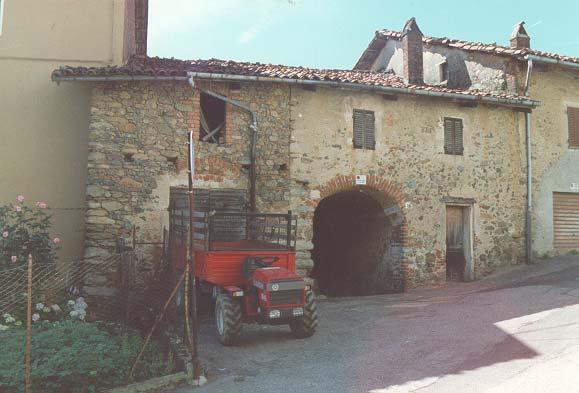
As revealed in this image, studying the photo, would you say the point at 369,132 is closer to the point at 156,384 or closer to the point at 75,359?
the point at 156,384

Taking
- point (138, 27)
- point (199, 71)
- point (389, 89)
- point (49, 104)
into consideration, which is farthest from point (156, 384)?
point (138, 27)

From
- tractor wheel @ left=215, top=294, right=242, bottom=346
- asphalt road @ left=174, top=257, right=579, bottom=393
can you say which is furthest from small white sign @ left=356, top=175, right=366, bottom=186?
tractor wheel @ left=215, top=294, right=242, bottom=346

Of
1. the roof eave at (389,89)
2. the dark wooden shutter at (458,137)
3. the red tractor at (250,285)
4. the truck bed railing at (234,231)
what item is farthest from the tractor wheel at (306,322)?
the dark wooden shutter at (458,137)

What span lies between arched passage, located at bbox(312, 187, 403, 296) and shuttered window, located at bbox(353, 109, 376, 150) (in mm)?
1022

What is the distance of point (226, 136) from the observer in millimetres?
11773

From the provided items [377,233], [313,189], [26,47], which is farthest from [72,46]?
[377,233]

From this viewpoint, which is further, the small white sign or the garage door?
the garage door

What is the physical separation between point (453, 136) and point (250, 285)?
780cm

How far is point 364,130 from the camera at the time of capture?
42.0 feet

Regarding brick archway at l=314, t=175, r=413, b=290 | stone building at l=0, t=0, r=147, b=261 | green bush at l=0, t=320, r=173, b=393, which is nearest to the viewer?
green bush at l=0, t=320, r=173, b=393

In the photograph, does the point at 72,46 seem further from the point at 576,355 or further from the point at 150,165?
the point at 576,355

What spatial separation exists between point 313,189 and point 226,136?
7.25ft

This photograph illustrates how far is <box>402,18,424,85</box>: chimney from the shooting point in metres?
14.3

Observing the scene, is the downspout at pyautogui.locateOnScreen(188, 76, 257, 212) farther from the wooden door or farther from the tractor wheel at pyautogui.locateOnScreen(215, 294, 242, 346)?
the wooden door
